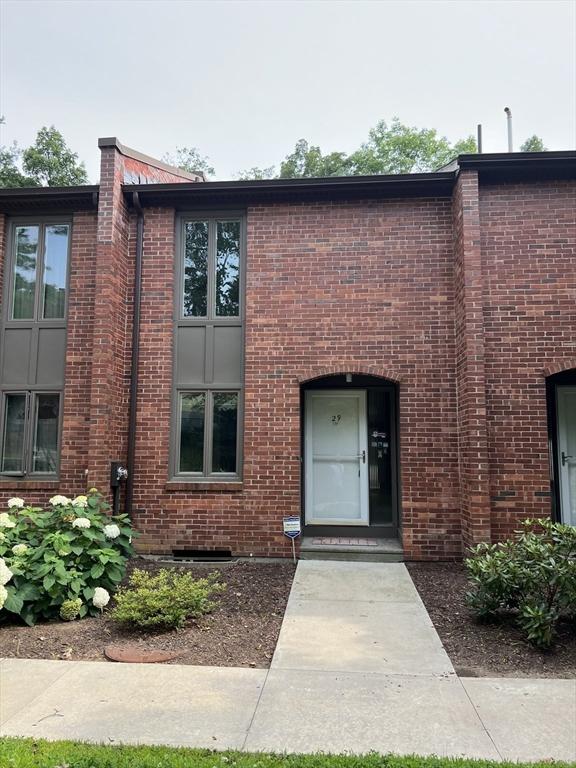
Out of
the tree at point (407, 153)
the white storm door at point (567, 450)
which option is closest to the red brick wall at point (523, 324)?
the white storm door at point (567, 450)

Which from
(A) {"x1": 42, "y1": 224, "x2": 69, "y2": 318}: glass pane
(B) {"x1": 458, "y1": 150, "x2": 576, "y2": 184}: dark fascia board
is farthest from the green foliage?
(B) {"x1": 458, "y1": 150, "x2": 576, "y2": 184}: dark fascia board

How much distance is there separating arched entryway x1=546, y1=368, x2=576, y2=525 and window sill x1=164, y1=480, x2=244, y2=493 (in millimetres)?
4653

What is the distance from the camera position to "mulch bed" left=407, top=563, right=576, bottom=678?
12.4 feet

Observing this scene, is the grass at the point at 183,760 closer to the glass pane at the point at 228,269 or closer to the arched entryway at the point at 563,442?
the arched entryway at the point at 563,442

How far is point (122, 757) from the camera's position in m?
2.57

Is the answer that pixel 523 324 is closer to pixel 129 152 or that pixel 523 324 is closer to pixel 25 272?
pixel 129 152

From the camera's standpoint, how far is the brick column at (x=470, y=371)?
6281 millimetres

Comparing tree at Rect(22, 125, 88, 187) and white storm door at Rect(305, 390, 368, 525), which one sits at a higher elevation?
tree at Rect(22, 125, 88, 187)

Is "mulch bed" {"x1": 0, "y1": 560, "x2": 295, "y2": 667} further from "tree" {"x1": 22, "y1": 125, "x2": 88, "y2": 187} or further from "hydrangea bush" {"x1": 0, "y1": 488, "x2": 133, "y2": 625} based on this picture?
"tree" {"x1": 22, "y1": 125, "x2": 88, "y2": 187}

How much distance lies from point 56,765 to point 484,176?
7599mm

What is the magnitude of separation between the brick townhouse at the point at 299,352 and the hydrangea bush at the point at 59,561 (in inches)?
57.1

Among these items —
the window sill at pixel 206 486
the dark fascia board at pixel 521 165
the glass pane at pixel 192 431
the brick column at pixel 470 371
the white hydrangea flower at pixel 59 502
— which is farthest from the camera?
the glass pane at pixel 192 431

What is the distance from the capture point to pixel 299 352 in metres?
7.19

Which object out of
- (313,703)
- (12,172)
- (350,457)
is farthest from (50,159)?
(313,703)
